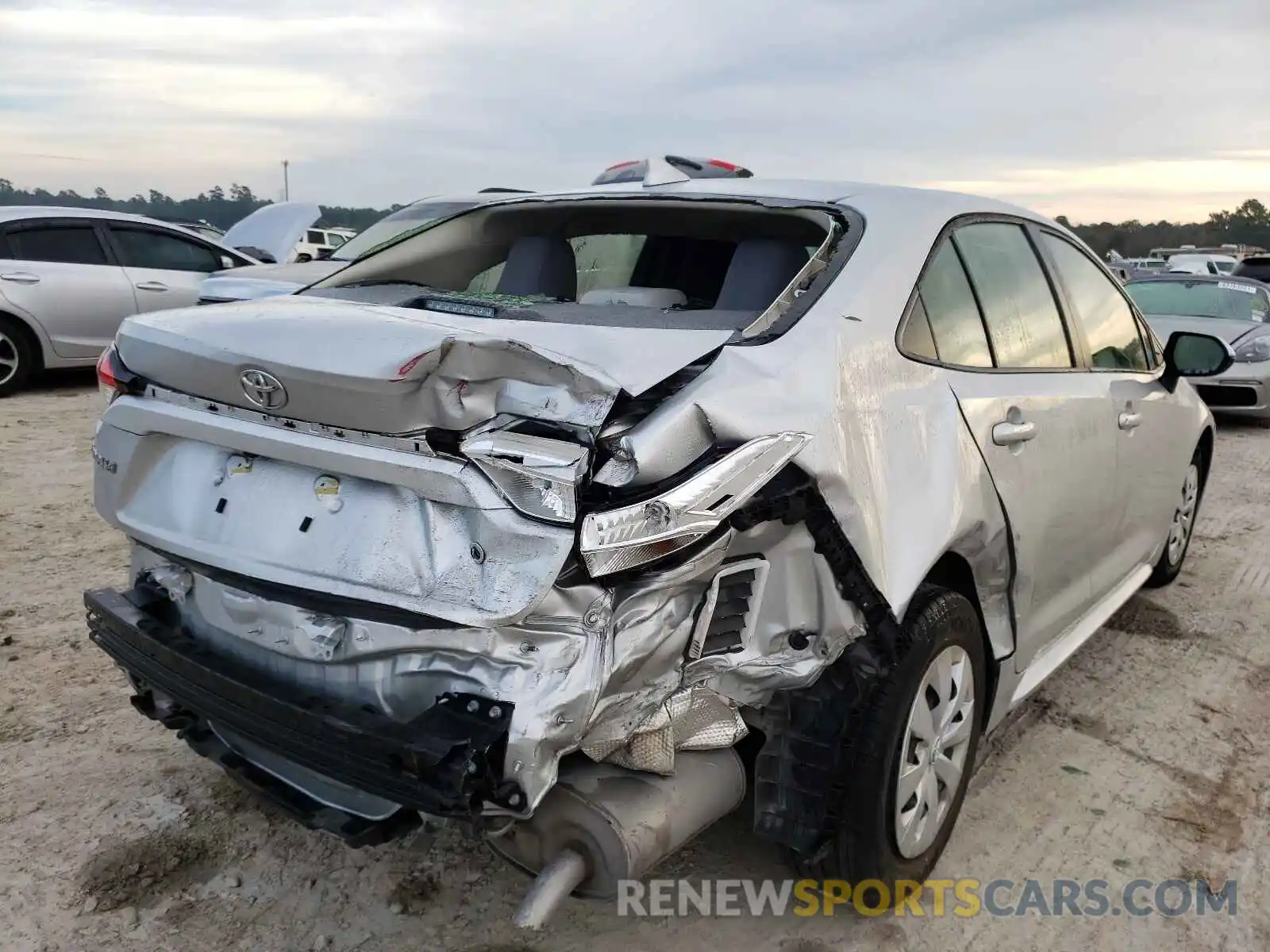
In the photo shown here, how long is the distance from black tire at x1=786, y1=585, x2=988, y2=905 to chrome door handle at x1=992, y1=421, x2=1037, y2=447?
1.35 ft

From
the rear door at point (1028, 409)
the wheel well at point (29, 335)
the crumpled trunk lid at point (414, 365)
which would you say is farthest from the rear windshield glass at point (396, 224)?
the crumpled trunk lid at point (414, 365)

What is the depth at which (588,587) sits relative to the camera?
65.2 inches

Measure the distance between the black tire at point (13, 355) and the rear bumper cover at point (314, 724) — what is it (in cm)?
715

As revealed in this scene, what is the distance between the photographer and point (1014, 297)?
281 centimetres

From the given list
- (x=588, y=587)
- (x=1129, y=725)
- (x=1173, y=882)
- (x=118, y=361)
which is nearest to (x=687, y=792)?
(x=588, y=587)

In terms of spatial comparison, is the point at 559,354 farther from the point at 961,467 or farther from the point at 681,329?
the point at 961,467

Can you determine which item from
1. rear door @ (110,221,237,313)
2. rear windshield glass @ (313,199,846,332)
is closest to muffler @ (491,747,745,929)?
rear windshield glass @ (313,199,846,332)

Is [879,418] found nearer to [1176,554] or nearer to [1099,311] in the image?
[1099,311]

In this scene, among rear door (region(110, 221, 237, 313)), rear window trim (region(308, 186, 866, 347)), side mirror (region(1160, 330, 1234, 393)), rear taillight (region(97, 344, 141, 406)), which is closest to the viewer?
rear window trim (region(308, 186, 866, 347))

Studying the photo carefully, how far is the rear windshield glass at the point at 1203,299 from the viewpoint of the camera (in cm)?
939

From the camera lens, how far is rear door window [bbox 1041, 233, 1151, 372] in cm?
313

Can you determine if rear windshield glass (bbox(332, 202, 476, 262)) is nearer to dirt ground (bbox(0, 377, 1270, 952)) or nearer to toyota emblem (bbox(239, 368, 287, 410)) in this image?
dirt ground (bbox(0, 377, 1270, 952))

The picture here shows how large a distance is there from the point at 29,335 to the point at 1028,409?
8356 mm

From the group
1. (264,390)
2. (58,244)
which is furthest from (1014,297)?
(58,244)
